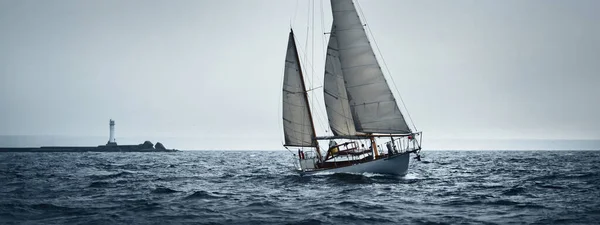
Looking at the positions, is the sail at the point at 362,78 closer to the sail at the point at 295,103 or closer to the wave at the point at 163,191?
the sail at the point at 295,103

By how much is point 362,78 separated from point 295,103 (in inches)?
264

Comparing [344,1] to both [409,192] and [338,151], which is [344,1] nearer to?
[338,151]

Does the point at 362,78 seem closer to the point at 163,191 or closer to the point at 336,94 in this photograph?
the point at 336,94

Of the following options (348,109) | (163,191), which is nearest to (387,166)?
(348,109)

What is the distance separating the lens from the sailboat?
127 ft

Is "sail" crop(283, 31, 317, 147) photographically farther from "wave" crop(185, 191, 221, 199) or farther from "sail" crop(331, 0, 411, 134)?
"wave" crop(185, 191, 221, 199)

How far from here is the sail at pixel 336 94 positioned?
137 feet

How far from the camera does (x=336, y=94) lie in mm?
41906

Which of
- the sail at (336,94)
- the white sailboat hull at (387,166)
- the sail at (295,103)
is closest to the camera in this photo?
the white sailboat hull at (387,166)

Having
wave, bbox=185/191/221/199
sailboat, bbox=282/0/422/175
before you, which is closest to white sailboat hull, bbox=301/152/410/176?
sailboat, bbox=282/0/422/175

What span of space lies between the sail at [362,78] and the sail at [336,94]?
6.23 feet

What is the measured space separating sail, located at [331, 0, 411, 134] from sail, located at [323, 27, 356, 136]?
1.90m

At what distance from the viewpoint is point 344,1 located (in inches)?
1560

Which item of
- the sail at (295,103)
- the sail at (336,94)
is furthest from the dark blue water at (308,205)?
the sail at (295,103)
